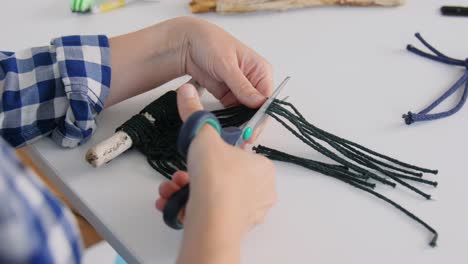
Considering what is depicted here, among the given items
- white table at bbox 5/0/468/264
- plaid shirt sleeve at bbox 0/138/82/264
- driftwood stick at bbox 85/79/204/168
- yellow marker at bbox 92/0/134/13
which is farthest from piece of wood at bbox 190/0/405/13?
plaid shirt sleeve at bbox 0/138/82/264

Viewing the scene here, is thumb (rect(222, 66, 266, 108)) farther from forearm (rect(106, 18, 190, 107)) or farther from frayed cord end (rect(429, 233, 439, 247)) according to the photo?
frayed cord end (rect(429, 233, 439, 247))

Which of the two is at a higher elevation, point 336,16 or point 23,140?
point 336,16

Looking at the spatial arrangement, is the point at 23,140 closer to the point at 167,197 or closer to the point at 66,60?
the point at 66,60

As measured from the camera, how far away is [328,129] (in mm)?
750

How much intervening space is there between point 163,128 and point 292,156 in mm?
165

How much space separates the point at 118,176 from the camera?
68 cm

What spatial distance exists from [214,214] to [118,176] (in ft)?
0.68

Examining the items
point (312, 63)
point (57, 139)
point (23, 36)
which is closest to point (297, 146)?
point (312, 63)

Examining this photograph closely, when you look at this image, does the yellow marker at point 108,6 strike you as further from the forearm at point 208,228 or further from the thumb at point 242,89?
the forearm at point 208,228

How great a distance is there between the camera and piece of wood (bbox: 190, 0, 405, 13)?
993 mm

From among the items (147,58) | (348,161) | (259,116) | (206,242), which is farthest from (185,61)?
(206,242)

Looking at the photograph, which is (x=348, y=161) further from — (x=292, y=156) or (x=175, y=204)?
(x=175, y=204)

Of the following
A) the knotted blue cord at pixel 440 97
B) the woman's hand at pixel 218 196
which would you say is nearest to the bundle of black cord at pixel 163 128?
the woman's hand at pixel 218 196

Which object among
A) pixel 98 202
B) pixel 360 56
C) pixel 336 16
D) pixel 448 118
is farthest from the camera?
pixel 336 16
